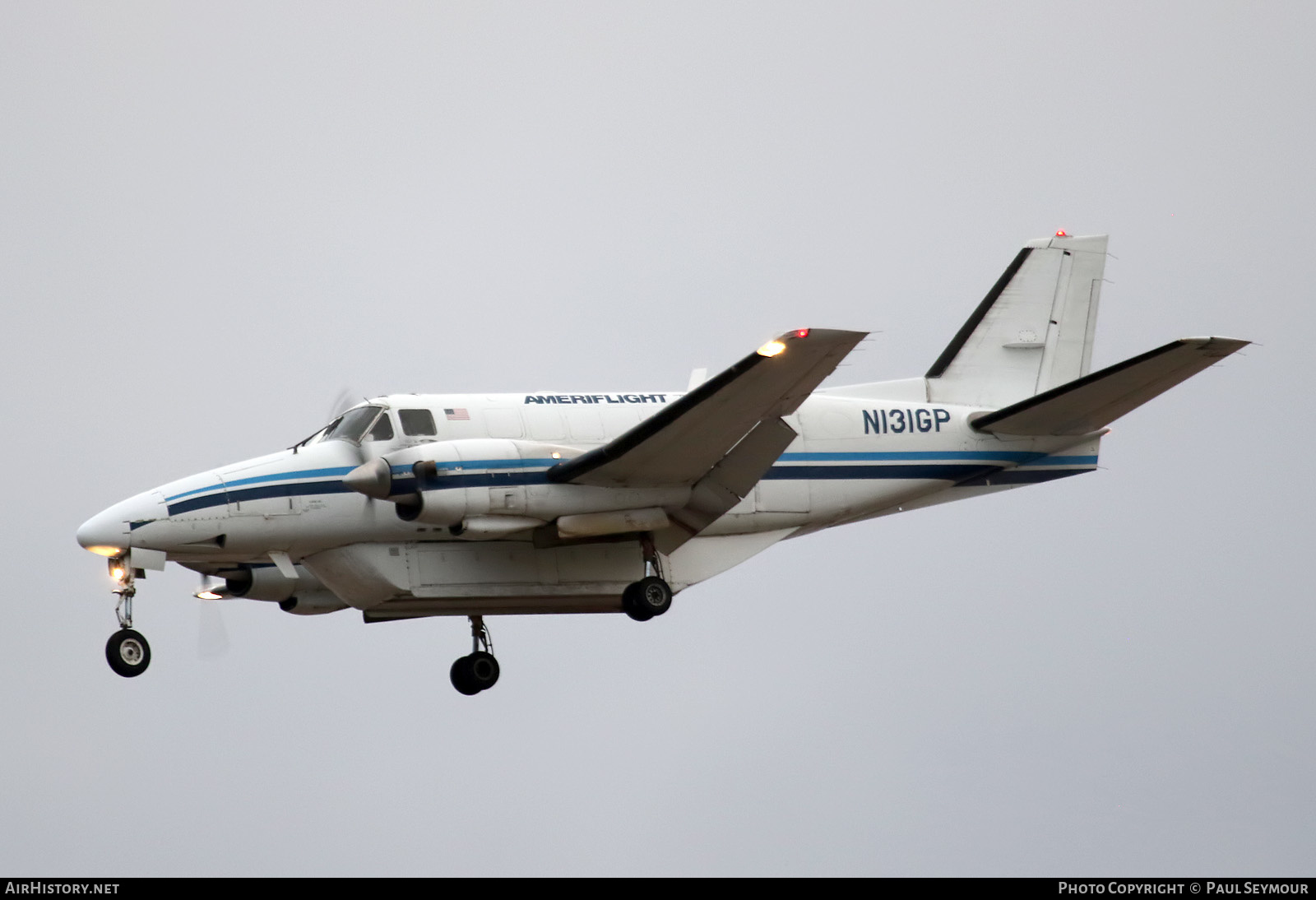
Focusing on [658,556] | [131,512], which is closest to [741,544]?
[658,556]

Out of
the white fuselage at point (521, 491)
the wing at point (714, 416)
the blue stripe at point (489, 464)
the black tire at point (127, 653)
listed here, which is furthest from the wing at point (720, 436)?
the black tire at point (127, 653)

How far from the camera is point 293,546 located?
22.6 metres

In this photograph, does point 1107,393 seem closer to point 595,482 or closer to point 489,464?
point 595,482

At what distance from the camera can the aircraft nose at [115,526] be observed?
71.2 ft

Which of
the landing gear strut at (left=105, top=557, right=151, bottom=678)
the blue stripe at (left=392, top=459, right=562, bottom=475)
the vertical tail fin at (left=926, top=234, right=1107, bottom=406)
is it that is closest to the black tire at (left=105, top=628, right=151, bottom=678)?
the landing gear strut at (left=105, top=557, right=151, bottom=678)

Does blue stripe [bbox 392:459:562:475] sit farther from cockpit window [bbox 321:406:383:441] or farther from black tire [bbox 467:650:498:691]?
black tire [bbox 467:650:498:691]

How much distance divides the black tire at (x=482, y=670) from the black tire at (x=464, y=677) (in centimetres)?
2

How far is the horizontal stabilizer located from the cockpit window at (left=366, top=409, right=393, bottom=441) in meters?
7.73

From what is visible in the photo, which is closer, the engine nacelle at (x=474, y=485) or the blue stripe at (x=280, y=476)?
the engine nacelle at (x=474, y=485)

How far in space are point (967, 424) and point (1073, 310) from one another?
111 inches

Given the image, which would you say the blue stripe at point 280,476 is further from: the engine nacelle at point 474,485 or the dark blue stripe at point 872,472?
the dark blue stripe at point 872,472

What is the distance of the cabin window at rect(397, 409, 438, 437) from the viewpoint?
22.6 metres
